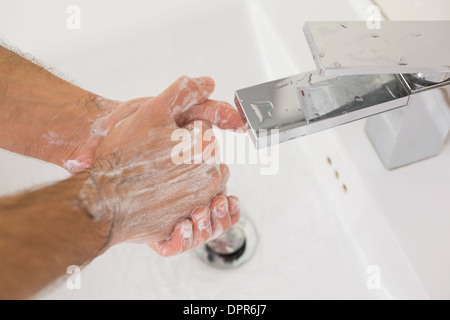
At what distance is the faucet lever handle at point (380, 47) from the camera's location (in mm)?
407

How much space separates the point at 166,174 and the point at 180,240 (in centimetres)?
8

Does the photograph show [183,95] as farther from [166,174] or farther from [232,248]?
[232,248]

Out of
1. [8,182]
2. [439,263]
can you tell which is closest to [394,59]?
[439,263]

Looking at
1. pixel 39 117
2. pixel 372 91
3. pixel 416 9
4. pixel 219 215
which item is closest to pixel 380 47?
pixel 372 91

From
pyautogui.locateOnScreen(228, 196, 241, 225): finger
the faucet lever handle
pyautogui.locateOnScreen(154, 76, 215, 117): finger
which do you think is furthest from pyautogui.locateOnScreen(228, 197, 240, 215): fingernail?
the faucet lever handle

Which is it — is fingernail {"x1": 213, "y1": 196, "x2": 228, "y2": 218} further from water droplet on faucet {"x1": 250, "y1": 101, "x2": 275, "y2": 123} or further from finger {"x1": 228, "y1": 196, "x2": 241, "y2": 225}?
water droplet on faucet {"x1": 250, "y1": 101, "x2": 275, "y2": 123}

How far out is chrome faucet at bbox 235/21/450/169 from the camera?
41cm

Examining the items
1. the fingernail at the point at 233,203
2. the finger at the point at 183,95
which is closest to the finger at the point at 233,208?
the fingernail at the point at 233,203

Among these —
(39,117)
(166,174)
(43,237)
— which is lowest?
(43,237)

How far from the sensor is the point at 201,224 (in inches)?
23.0

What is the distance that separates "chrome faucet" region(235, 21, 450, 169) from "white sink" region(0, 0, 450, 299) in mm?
53

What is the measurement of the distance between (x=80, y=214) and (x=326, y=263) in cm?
30

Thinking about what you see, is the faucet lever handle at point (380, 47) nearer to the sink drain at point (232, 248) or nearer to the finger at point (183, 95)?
the finger at point (183, 95)

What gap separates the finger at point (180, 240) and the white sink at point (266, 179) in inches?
2.8
